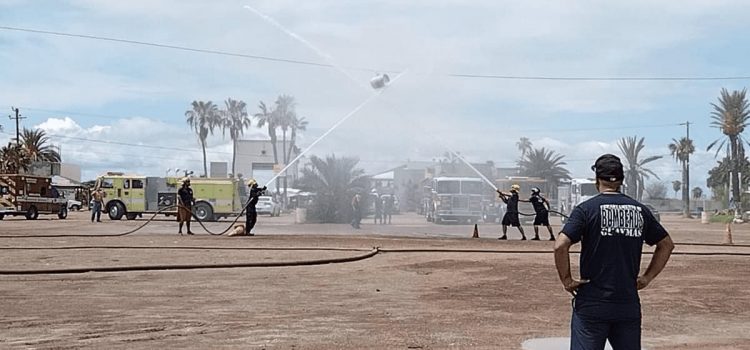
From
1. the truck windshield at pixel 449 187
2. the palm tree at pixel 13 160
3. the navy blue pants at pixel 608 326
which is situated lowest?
the navy blue pants at pixel 608 326

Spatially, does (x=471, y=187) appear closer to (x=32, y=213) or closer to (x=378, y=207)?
(x=378, y=207)

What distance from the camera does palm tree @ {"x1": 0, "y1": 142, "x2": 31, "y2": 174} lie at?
256ft

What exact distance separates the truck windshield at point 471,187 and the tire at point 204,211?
44.5 ft

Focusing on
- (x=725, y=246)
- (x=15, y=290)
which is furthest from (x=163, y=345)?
(x=725, y=246)

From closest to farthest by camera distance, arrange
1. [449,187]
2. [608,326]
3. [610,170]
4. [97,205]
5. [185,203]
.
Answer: [608,326], [610,170], [185,203], [97,205], [449,187]

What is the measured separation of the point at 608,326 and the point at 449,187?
43.0 metres

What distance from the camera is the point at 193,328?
30.8 ft

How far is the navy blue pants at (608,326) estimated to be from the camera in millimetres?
5262

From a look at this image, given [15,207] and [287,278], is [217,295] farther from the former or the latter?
[15,207]

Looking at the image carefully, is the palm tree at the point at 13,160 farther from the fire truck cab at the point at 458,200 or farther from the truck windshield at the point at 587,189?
the truck windshield at the point at 587,189

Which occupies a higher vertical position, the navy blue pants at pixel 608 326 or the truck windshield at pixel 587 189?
the truck windshield at pixel 587 189

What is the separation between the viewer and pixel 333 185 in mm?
45344

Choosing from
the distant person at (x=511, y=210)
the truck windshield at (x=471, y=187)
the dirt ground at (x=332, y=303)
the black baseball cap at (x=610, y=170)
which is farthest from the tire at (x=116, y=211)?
the black baseball cap at (x=610, y=170)

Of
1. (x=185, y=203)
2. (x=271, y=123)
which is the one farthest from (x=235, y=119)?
(x=185, y=203)
